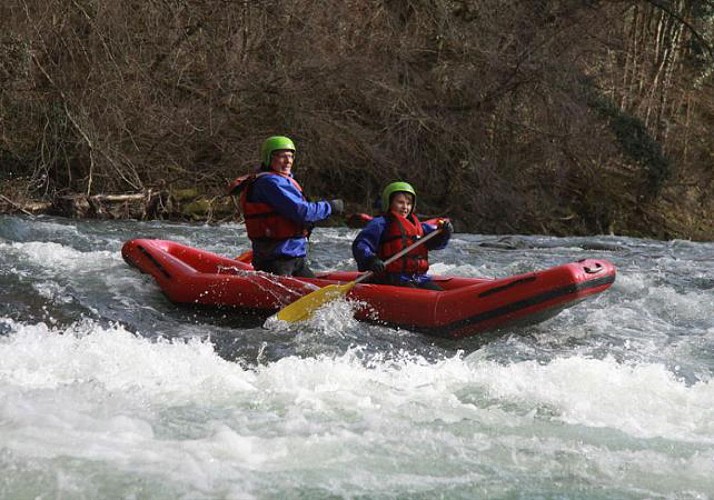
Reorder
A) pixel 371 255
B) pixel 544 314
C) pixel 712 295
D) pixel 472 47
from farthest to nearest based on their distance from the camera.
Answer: pixel 472 47 → pixel 712 295 → pixel 371 255 → pixel 544 314

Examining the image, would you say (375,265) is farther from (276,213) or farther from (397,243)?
(276,213)

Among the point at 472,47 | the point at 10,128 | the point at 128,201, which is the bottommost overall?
the point at 128,201

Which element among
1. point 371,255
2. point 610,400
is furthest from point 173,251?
point 610,400

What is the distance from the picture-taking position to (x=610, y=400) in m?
4.69

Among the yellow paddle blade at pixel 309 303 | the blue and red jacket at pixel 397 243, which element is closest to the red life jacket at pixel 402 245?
the blue and red jacket at pixel 397 243

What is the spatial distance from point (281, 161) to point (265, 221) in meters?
0.42

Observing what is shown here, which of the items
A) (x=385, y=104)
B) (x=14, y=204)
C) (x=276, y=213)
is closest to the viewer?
(x=276, y=213)

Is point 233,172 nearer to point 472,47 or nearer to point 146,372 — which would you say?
point 472,47

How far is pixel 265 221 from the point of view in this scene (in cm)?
661

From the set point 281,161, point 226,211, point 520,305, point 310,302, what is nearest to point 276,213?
point 281,161

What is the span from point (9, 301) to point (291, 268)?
5.90 feet

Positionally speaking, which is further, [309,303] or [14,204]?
[14,204]

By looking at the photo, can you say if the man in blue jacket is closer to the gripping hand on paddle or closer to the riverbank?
the gripping hand on paddle

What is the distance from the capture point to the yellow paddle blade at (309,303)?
19.9ft
